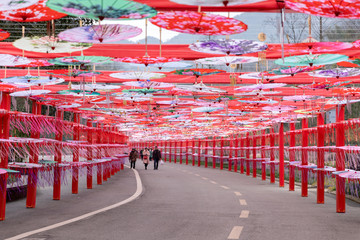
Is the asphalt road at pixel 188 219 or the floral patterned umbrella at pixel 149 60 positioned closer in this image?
the asphalt road at pixel 188 219

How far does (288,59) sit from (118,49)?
15.0 ft

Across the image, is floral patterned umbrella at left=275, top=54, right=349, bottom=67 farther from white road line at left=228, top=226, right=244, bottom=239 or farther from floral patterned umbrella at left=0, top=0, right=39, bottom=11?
floral patterned umbrella at left=0, top=0, right=39, bottom=11

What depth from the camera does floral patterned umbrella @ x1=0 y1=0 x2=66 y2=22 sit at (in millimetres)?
7121

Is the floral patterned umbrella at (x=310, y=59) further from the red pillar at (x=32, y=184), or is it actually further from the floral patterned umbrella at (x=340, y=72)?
the red pillar at (x=32, y=184)

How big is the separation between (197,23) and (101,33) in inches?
61.1

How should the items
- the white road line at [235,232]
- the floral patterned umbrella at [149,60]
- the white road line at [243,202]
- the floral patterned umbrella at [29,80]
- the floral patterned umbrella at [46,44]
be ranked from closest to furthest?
the floral patterned umbrella at [46,44] < the white road line at [235,232] < the floral patterned umbrella at [149,60] < the floral patterned umbrella at [29,80] < the white road line at [243,202]

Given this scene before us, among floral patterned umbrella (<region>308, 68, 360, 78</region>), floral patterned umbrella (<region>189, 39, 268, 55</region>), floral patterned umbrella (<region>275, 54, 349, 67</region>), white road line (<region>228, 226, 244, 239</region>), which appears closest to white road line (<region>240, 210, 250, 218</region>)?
white road line (<region>228, 226, 244, 239</region>)

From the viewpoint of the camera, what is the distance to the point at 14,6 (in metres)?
6.64

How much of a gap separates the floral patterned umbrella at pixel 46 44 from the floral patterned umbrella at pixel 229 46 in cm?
213

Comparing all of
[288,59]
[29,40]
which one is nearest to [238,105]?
[288,59]

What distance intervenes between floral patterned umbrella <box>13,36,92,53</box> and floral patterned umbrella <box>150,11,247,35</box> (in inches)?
95.0

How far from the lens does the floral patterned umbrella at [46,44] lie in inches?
348

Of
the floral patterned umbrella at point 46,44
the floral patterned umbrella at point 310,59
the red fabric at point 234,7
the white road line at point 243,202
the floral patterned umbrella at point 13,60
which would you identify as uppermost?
the red fabric at point 234,7

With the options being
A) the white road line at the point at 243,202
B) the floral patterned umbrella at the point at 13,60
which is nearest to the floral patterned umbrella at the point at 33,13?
the floral patterned umbrella at the point at 13,60
